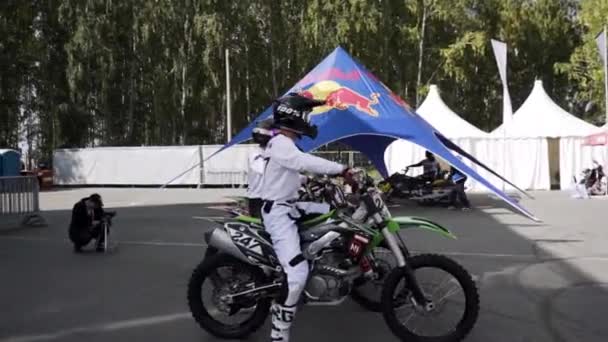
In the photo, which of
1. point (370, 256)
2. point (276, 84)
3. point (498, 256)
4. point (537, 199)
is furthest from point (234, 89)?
point (370, 256)

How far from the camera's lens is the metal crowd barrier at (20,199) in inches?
538

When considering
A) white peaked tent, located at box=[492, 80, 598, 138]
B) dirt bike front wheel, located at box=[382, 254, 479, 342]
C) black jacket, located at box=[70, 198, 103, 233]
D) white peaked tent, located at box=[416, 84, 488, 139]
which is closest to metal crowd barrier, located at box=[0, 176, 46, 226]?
black jacket, located at box=[70, 198, 103, 233]

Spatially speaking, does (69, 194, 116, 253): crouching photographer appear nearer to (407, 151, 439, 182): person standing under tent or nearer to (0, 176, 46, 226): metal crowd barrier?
Result: (0, 176, 46, 226): metal crowd barrier

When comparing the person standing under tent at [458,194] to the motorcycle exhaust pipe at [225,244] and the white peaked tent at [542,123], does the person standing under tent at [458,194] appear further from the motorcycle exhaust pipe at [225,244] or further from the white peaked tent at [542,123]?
the motorcycle exhaust pipe at [225,244]

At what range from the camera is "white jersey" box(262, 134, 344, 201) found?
5.04 metres

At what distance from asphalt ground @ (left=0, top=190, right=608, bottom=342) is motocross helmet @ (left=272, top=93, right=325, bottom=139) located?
5.64 ft

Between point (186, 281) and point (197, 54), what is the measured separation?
32275 millimetres

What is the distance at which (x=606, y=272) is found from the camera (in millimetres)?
8680

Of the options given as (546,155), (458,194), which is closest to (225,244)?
(458,194)

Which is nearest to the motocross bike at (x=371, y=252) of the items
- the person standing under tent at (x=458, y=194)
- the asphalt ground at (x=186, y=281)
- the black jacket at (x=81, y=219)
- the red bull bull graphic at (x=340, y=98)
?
the asphalt ground at (x=186, y=281)

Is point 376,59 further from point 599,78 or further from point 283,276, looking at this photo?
point 283,276

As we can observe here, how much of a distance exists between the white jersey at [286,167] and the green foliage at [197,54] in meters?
33.1

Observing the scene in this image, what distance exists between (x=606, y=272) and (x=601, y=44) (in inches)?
792

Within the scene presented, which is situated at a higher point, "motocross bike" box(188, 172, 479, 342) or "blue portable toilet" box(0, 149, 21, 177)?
"blue portable toilet" box(0, 149, 21, 177)
